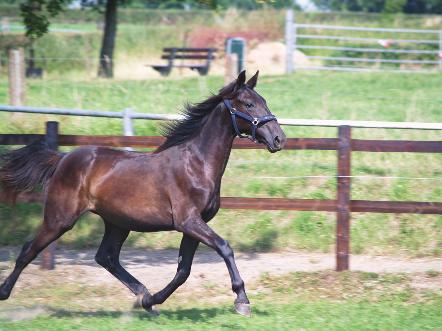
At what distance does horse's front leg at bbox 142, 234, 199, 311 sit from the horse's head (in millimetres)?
989

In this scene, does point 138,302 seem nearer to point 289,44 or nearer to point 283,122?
point 283,122

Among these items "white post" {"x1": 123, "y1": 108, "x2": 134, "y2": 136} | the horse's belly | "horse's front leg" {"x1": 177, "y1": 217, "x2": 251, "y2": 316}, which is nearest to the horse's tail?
the horse's belly

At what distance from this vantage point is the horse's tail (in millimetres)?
7148

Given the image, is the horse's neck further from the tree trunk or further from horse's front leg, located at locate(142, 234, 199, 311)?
the tree trunk

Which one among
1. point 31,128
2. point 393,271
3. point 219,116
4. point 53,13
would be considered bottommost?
point 393,271

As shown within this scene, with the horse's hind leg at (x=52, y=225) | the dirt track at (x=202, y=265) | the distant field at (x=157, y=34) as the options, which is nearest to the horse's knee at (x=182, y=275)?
the horse's hind leg at (x=52, y=225)

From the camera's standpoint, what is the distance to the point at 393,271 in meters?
8.30

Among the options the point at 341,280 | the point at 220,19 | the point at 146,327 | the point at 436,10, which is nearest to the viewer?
the point at 146,327

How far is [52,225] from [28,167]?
67cm

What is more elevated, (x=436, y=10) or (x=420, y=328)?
(x=436, y=10)

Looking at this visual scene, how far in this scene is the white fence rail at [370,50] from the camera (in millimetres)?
22906

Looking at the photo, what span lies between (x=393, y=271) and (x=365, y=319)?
170cm

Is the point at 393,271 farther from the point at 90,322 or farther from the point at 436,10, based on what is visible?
the point at 436,10

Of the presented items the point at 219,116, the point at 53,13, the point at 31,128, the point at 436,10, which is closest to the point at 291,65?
the point at 31,128
